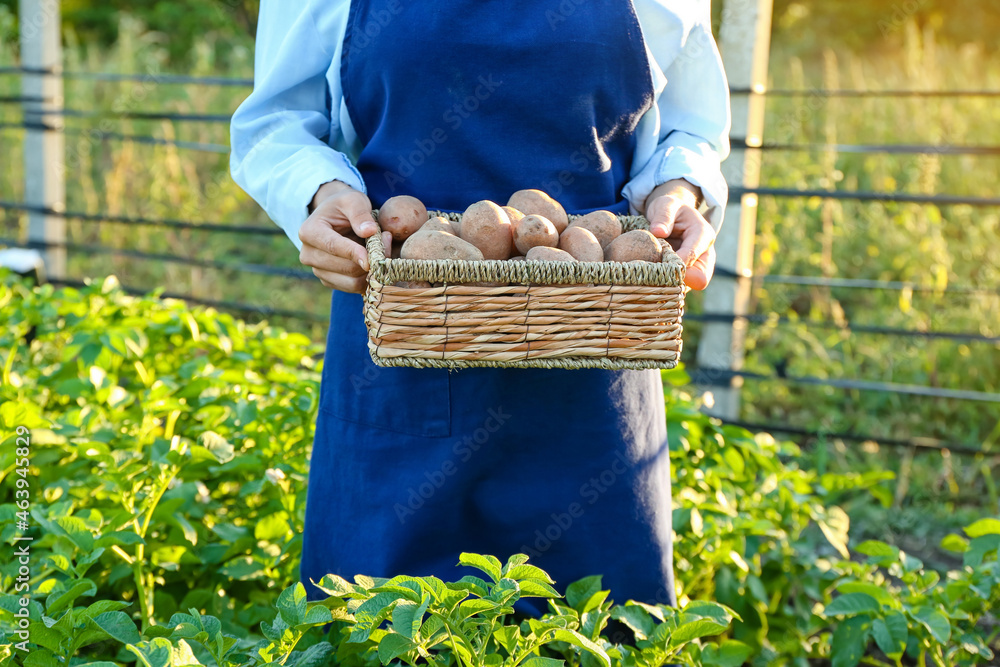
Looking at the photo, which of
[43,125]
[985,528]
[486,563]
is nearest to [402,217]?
[486,563]

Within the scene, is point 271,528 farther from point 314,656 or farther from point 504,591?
point 504,591

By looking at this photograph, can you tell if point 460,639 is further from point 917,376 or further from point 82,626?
point 917,376

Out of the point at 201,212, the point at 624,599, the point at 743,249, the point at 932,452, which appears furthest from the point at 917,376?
the point at 201,212

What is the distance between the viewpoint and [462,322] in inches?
41.4

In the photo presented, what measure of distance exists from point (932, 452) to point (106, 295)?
2.92m

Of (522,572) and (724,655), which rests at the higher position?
(522,572)

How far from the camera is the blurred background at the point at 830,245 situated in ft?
10.0

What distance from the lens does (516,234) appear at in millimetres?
1199

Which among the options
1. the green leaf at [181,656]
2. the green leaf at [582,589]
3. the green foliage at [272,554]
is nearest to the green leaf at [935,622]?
the green foliage at [272,554]

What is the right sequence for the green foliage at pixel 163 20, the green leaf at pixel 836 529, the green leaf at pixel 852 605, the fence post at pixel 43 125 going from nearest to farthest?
the green leaf at pixel 852 605 < the green leaf at pixel 836 529 < the fence post at pixel 43 125 < the green foliage at pixel 163 20

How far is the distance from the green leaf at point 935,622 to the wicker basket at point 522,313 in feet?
2.47

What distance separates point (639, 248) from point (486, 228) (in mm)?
210

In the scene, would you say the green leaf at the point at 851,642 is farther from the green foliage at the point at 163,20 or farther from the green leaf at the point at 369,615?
the green foliage at the point at 163,20

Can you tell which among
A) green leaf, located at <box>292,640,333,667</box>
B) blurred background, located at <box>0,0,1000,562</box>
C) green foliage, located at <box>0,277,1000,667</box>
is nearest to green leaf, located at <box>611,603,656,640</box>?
green foliage, located at <box>0,277,1000,667</box>
